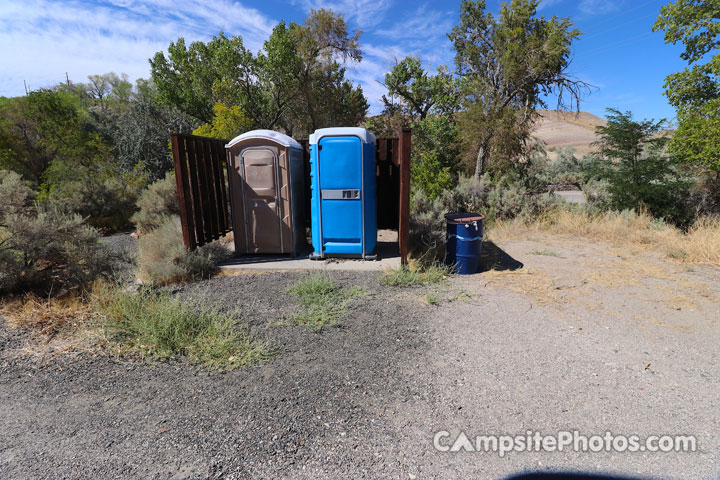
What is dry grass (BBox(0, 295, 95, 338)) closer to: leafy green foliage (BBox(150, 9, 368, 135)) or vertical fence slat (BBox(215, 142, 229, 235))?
vertical fence slat (BBox(215, 142, 229, 235))

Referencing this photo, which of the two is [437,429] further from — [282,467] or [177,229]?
[177,229]

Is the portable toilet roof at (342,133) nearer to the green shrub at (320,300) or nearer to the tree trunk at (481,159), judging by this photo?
the green shrub at (320,300)

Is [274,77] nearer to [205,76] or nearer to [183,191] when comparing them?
[205,76]

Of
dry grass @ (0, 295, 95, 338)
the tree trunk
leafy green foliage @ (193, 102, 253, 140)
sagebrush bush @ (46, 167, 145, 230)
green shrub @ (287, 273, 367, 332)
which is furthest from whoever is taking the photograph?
leafy green foliage @ (193, 102, 253, 140)

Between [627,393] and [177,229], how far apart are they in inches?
265

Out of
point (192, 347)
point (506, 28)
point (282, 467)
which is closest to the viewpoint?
point (282, 467)

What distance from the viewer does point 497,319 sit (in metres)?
4.18

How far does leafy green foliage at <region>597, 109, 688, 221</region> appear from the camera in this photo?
9891mm

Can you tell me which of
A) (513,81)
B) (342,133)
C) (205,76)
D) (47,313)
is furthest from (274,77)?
(47,313)

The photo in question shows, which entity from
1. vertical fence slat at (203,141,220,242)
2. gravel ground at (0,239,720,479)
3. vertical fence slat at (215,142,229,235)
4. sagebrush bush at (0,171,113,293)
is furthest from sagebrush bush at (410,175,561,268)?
sagebrush bush at (0,171,113,293)

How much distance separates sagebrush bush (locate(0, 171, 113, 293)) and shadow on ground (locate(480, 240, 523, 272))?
563 centimetres

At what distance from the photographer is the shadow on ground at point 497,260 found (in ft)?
20.4

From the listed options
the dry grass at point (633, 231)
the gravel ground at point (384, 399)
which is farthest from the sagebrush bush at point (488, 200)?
the gravel ground at point (384, 399)

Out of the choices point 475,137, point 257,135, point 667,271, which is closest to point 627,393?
point 667,271
